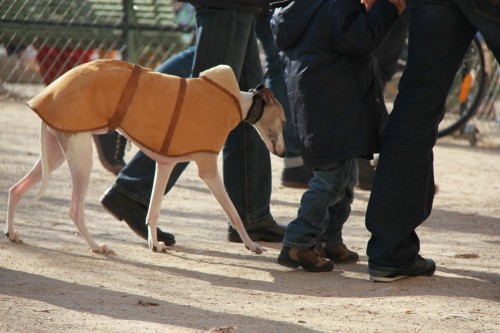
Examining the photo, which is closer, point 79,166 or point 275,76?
point 79,166

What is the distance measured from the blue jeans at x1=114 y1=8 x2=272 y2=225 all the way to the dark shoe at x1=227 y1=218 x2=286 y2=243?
0.10 ft

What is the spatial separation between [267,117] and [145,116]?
687 mm

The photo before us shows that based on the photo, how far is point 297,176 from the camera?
706 centimetres

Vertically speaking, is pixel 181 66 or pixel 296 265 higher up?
pixel 181 66

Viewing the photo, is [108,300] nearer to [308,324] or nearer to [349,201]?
[308,324]

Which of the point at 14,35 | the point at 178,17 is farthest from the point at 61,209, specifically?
the point at 178,17

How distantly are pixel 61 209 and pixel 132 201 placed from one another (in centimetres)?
99

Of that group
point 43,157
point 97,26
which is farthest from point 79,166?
point 97,26

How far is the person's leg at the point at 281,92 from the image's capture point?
234 inches

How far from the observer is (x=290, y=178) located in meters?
7.10

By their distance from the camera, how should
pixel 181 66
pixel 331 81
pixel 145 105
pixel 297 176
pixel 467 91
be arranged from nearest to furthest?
1. pixel 331 81
2. pixel 145 105
3. pixel 181 66
4. pixel 297 176
5. pixel 467 91

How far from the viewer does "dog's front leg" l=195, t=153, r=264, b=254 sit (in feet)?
15.7

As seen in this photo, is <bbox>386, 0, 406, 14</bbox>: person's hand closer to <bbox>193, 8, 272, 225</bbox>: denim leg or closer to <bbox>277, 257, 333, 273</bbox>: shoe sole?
<bbox>193, 8, 272, 225</bbox>: denim leg

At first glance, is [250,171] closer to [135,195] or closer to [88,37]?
[135,195]
